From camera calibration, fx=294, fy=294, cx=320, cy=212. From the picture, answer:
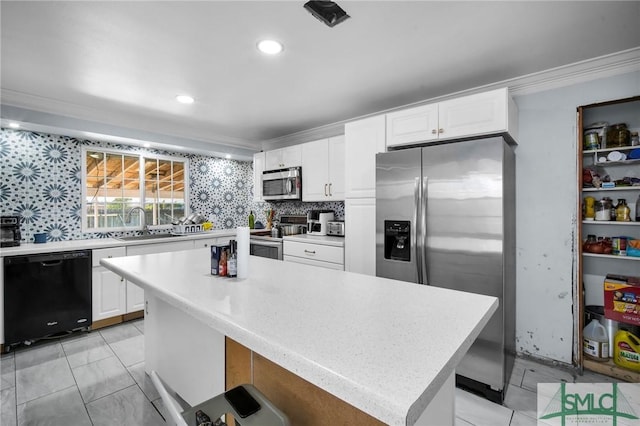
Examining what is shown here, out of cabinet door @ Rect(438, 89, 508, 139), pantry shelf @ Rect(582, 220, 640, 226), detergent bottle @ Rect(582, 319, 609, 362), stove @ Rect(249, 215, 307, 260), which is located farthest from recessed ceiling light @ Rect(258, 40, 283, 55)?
detergent bottle @ Rect(582, 319, 609, 362)

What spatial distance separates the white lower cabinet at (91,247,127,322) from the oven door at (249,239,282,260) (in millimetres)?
1532

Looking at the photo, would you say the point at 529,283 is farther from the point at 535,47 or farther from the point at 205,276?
the point at 205,276

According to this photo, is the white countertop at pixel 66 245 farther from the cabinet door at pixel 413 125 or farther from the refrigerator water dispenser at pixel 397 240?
the cabinet door at pixel 413 125

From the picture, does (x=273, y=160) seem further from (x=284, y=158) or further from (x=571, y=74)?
(x=571, y=74)

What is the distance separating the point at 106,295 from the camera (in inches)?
126

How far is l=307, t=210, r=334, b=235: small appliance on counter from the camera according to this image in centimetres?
377

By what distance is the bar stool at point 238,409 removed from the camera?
866 mm

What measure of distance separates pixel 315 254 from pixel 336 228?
478mm

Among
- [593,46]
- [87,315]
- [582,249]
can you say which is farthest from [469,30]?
[87,315]

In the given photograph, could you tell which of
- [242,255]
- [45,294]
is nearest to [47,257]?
[45,294]

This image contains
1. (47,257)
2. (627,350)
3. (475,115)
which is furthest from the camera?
(47,257)

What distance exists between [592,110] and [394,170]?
5.31 feet

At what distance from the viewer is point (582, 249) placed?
2.30m

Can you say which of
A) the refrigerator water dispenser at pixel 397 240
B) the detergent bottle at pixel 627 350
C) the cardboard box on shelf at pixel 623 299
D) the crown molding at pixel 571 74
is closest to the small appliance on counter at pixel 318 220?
the refrigerator water dispenser at pixel 397 240
